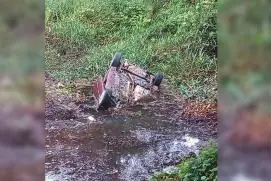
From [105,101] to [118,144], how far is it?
1.22 m

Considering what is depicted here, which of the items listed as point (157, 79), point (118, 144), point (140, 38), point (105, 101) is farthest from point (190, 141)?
point (140, 38)

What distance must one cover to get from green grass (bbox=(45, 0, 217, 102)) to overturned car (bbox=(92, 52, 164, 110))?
55 centimetres

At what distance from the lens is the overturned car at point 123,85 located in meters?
6.87

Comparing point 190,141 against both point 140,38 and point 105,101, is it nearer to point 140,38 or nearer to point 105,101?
point 105,101

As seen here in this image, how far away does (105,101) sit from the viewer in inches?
264

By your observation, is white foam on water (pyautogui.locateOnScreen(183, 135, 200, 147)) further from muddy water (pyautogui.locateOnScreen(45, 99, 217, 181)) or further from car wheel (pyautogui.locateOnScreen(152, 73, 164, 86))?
car wheel (pyautogui.locateOnScreen(152, 73, 164, 86))

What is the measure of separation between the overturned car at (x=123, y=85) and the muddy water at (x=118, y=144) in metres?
0.25

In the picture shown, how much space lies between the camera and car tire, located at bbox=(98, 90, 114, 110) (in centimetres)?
667

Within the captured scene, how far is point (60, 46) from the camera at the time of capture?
32.6 ft
